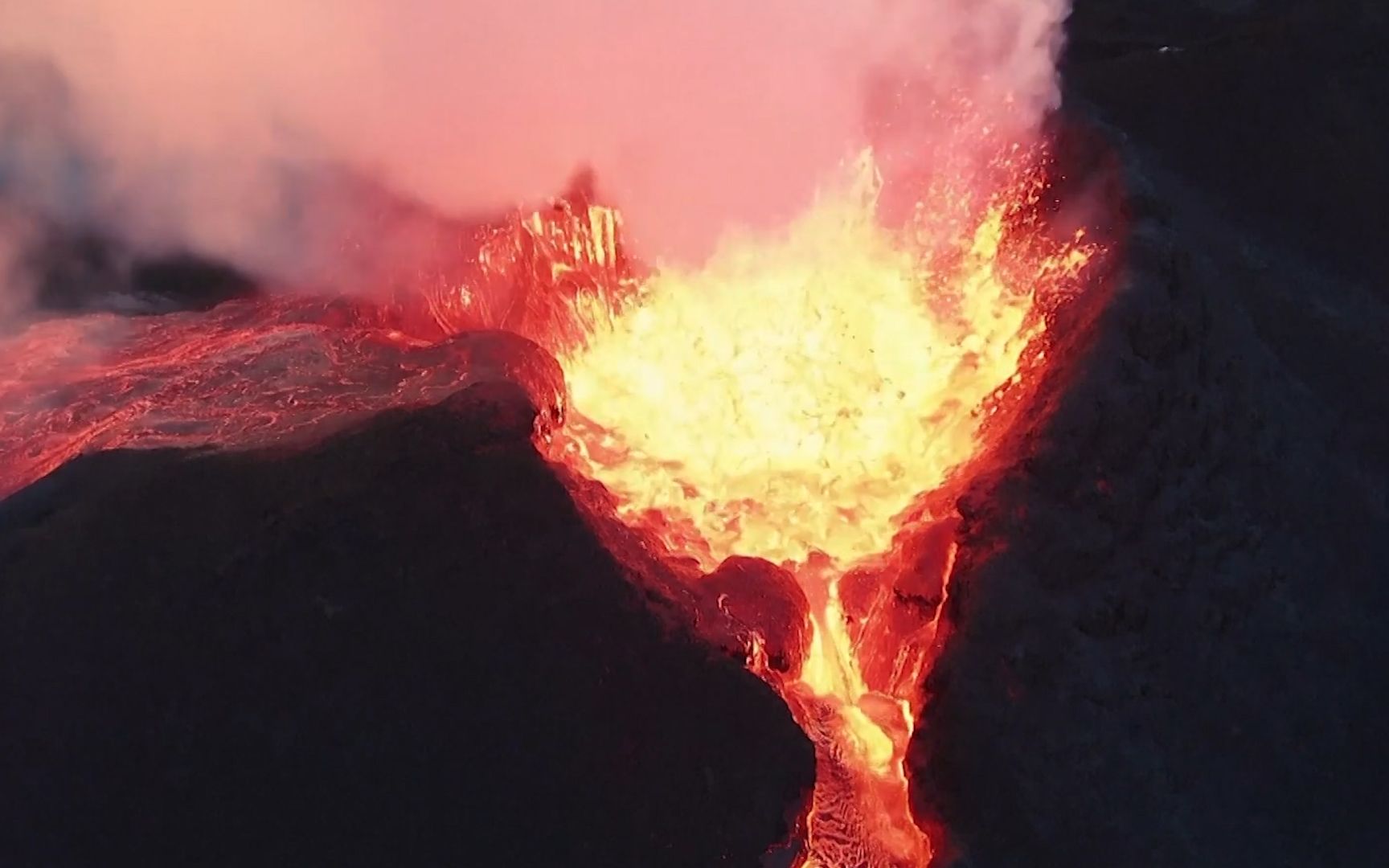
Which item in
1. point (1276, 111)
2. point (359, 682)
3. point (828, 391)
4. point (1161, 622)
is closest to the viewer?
point (359, 682)

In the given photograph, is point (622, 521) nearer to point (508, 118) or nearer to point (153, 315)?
point (508, 118)

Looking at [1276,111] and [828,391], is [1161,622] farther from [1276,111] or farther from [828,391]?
[1276,111]

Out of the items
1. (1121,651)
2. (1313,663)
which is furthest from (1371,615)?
(1121,651)

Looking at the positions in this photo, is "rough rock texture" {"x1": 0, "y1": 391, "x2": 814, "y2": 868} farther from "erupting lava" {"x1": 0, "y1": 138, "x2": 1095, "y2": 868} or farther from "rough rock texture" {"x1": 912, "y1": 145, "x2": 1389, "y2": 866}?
"rough rock texture" {"x1": 912, "y1": 145, "x2": 1389, "y2": 866}

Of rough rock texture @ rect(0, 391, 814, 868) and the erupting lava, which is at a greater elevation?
the erupting lava

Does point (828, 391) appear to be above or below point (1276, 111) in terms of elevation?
below

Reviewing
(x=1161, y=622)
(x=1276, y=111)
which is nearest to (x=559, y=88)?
(x=1161, y=622)

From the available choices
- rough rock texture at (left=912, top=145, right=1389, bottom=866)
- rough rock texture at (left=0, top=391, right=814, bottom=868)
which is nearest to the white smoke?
rough rock texture at (left=912, top=145, right=1389, bottom=866)
